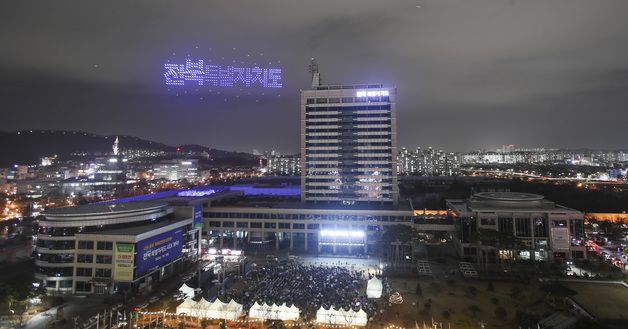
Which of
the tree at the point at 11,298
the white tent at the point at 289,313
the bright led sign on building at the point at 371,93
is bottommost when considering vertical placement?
the white tent at the point at 289,313

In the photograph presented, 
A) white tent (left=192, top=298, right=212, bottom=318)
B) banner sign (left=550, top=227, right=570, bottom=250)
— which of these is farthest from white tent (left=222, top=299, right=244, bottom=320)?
banner sign (left=550, top=227, right=570, bottom=250)

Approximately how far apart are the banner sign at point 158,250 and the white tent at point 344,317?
26.1 meters

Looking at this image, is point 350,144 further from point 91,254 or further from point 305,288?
point 91,254

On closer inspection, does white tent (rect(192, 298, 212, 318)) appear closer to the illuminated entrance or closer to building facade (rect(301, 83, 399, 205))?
the illuminated entrance

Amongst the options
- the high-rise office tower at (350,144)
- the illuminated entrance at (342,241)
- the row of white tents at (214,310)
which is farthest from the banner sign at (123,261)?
the high-rise office tower at (350,144)

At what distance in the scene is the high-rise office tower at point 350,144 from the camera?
7938cm

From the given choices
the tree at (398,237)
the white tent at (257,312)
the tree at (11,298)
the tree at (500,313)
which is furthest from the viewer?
the tree at (398,237)

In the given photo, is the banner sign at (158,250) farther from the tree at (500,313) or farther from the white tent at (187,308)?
the tree at (500,313)

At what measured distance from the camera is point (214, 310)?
3603 cm

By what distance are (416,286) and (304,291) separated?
49.9ft

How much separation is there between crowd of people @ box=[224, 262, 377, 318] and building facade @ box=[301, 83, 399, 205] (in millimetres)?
27854

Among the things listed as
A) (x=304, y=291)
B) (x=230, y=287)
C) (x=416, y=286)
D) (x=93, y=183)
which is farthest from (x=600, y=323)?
(x=93, y=183)

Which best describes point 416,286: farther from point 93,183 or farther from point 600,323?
point 93,183

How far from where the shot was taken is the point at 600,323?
32375 millimetres
